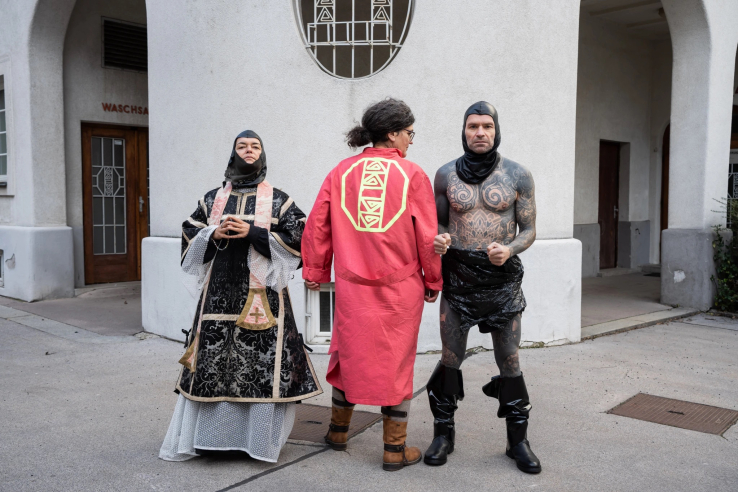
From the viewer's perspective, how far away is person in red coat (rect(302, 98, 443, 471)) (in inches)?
131

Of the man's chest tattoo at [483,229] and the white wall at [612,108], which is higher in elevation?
the white wall at [612,108]

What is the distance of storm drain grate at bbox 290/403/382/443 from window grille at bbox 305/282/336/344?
1.50 meters

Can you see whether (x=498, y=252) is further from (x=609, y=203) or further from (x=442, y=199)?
(x=609, y=203)

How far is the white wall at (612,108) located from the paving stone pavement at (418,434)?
17.8ft

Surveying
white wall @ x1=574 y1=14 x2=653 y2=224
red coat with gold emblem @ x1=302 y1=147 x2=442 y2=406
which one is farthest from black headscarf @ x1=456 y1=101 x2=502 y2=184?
white wall @ x1=574 y1=14 x2=653 y2=224

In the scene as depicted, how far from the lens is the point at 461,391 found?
3.67 metres

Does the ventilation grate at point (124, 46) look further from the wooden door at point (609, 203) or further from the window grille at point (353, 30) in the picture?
the wooden door at point (609, 203)

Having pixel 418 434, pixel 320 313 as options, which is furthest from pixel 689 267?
pixel 418 434

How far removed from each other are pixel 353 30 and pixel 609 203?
25.8 ft

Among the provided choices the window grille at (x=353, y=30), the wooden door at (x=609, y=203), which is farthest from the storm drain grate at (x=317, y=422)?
the wooden door at (x=609, y=203)

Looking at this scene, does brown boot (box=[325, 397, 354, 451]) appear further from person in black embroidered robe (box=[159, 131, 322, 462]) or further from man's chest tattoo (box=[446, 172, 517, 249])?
man's chest tattoo (box=[446, 172, 517, 249])

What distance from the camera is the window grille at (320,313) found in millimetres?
6078

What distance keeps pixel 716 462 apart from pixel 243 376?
8.26 ft

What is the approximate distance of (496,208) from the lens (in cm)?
350
